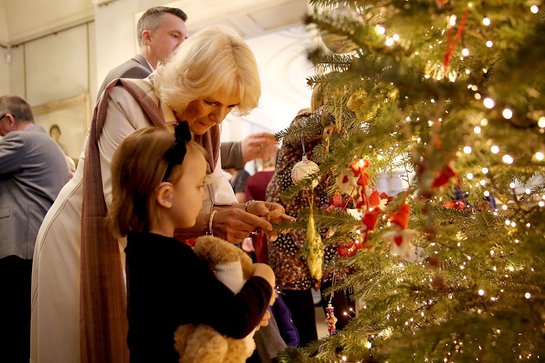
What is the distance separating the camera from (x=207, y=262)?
3.63 ft

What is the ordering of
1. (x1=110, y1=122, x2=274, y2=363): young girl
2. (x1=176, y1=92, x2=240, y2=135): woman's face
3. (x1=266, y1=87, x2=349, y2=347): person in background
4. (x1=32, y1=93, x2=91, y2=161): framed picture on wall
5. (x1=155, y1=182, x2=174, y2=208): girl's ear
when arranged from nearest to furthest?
(x1=110, y1=122, x2=274, y2=363): young girl → (x1=155, y1=182, x2=174, y2=208): girl's ear → (x1=176, y1=92, x2=240, y2=135): woman's face → (x1=266, y1=87, x2=349, y2=347): person in background → (x1=32, y1=93, x2=91, y2=161): framed picture on wall

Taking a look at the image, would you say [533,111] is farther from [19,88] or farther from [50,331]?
[19,88]

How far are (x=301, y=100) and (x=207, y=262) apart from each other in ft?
30.8

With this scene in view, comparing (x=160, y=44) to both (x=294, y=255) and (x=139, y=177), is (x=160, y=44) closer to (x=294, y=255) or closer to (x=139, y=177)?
(x=294, y=255)

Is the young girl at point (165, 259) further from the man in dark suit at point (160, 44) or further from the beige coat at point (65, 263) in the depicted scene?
the man in dark suit at point (160, 44)

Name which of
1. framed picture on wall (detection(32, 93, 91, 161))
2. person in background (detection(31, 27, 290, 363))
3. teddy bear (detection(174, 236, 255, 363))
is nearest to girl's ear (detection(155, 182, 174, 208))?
teddy bear (detection(174, 236, 255, 363))

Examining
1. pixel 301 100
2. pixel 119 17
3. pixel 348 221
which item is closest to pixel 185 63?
pixel 348 221

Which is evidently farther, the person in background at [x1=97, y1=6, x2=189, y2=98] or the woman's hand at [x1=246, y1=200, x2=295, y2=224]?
the person in background at [x1=97, y1=6, x2=189, y2=98]

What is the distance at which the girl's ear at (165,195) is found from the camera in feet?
3.73

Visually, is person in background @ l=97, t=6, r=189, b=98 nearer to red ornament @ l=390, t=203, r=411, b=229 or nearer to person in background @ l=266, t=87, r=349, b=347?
person in background @ l=266, t=87, r=349, b=347

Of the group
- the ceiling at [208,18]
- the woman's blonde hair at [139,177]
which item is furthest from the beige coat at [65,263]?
the ceiling at [208,18]

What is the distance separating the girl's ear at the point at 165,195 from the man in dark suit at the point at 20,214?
1.70 m

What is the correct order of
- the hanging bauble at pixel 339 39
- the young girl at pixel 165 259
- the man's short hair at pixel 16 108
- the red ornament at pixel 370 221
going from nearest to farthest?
1. the hanging bauble at pixel 339 39
2. the red ornament at pixel 370 221
3. the young girl at pixel 165 259
4. the man's short hair at pixel 16 108

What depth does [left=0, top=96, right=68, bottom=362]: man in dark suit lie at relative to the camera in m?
2.54
